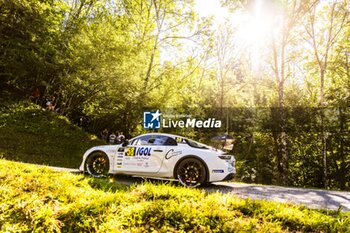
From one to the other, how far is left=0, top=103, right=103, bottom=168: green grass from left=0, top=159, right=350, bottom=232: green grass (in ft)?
26.5

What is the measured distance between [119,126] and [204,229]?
1769cm

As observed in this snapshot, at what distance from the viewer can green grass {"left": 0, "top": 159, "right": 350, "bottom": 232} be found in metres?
3.84

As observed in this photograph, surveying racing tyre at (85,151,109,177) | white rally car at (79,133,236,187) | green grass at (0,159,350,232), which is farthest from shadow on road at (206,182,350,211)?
racing tyre at (85,151,109,177)

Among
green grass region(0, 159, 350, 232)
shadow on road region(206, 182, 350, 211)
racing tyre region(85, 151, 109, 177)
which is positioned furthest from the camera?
racing tyre region(85, 151, 109, 177)

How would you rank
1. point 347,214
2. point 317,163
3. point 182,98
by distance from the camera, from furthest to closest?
point 182,98 < point 317,163 < point 347,214

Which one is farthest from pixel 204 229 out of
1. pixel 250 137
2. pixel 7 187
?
pixel 250 137

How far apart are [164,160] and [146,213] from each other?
9.43ft

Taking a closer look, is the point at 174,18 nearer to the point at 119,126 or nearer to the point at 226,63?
the point at 226,63

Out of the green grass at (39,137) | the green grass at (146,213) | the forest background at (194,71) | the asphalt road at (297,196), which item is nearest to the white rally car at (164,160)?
the asphalt road at (297,196)

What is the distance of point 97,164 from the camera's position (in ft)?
25.8

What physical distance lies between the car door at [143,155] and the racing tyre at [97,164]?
47 centimetres

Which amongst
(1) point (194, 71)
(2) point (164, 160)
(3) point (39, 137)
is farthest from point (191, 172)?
(1) point (194, 71)

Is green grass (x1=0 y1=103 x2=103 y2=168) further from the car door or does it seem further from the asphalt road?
the asphalt road

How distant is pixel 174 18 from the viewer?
21.0 metres
